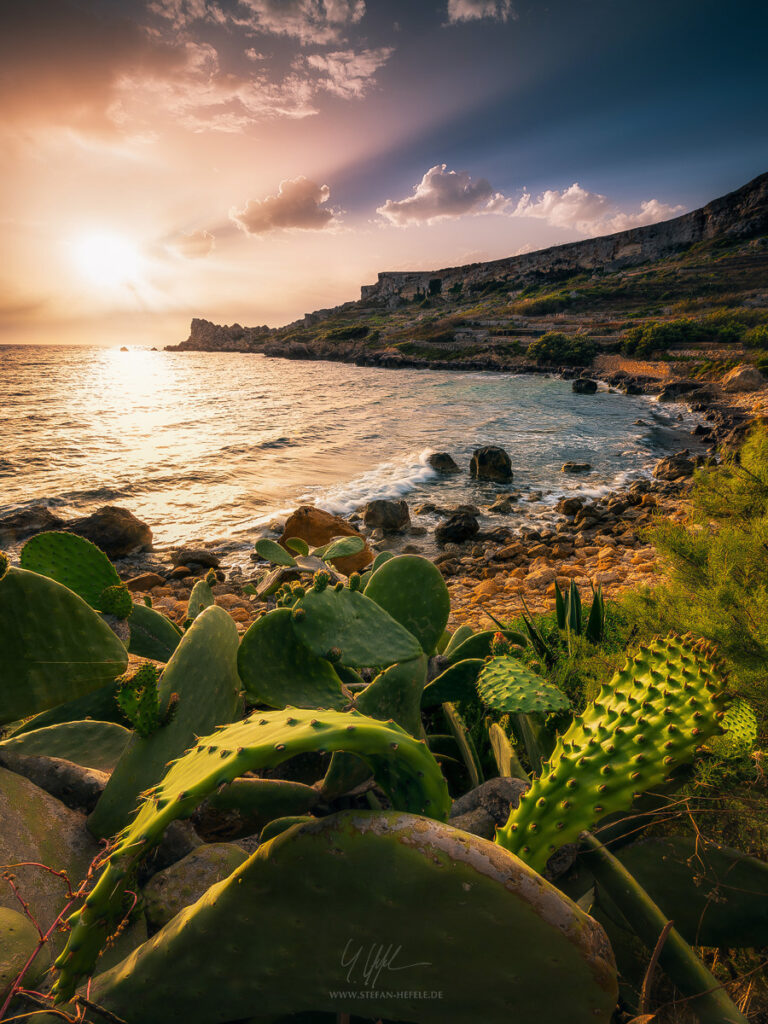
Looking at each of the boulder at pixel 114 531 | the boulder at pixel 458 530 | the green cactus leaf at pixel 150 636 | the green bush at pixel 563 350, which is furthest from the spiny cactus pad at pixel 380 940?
the green bush at pixel 563 350

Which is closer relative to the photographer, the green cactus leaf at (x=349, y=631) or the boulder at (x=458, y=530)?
the green cactus leaf at (x=349, y=631)

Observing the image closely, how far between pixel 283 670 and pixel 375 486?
10.1m

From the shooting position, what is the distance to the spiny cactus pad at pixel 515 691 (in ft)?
4.86

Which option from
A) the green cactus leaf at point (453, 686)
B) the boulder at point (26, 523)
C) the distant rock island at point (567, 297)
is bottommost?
the boulder at point (26, 523)

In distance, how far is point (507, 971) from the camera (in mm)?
769

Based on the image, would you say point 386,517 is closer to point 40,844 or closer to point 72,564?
point 72,564

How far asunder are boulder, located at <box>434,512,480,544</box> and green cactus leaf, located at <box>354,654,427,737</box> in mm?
6800

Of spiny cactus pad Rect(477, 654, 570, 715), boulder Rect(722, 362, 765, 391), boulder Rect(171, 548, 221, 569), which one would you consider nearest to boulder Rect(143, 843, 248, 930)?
spiny cactus pad Rect(477, 654, 570, 715)

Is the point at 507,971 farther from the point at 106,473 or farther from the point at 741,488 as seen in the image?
the point at 106,473

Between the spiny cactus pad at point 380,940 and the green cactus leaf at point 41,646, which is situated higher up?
the green cactus leaf at point 41,646

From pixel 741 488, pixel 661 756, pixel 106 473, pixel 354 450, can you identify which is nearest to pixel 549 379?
pixel 354 450

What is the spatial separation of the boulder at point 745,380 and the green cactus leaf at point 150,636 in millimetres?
26332

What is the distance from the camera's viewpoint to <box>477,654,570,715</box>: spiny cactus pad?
1.48 m

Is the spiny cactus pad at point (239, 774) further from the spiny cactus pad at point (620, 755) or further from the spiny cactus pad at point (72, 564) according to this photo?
the spiny cactus pad at point (72, 564)
